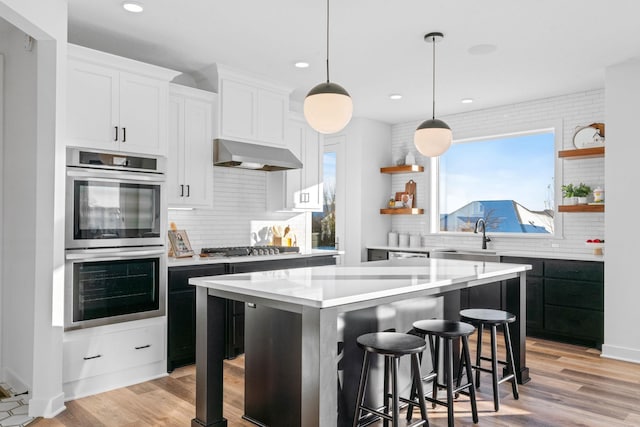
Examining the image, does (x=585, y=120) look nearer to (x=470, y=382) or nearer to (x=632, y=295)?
(x=632, y=295)

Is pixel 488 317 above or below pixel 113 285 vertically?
below

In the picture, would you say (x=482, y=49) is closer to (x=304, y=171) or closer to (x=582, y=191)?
(x=582, y=191)

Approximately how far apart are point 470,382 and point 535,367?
4.89ft

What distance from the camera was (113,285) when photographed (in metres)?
3.66

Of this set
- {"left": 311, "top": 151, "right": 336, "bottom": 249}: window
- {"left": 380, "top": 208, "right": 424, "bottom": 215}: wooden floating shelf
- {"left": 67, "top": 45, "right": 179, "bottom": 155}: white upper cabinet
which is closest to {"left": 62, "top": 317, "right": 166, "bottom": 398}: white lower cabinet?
{"left": 67, "top": 45, "right": 179, "bottom": 155}: white upper cabinet

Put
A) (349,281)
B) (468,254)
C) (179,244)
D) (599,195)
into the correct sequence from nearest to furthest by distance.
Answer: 1. (349,281)
2. (179,244)
3. (599,195)
4. (468,254)

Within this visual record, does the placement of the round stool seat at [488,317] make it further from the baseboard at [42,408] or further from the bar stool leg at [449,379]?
the baseboard at [42,408]

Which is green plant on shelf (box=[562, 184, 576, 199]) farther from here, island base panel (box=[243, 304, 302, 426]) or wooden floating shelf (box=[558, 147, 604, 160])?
island base panel (box=[243, 304, 302, 426])

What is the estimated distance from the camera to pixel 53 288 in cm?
323

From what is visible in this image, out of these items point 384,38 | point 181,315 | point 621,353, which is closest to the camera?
point 384,38

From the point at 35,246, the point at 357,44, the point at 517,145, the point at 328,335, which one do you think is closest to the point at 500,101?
the point at 517,145

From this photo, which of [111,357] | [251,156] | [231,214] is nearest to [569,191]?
[251,156]

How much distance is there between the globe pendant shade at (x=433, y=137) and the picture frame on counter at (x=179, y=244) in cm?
240

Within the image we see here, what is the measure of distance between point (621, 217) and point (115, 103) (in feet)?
15.2
